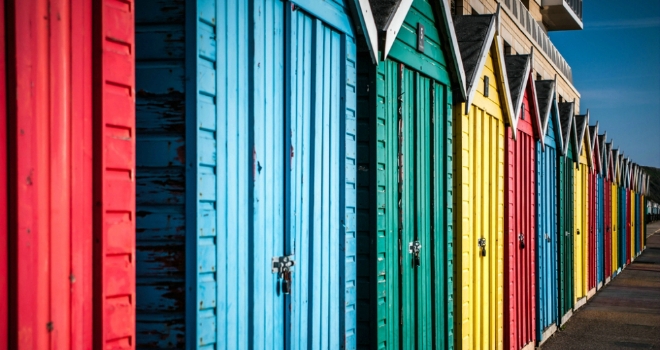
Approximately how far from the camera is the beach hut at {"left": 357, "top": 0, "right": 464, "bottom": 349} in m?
5.97

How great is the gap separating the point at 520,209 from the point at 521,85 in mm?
1776

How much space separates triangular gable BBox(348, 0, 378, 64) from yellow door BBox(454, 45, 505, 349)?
242cm

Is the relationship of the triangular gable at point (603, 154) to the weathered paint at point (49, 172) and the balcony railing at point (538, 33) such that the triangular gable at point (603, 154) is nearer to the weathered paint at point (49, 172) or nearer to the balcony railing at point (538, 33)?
the balcony railing at point (538, 33)

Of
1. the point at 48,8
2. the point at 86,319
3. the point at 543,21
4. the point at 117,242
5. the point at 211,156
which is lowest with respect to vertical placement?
the point at 86,319

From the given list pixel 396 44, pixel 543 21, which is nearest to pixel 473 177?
pixel 396 44

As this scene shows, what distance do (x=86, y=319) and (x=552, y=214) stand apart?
39.5 ft

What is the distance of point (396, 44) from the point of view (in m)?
6.43

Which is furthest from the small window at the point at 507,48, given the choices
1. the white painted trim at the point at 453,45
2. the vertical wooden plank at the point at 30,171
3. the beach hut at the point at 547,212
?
the vertical wooden plank at the point at 30,171

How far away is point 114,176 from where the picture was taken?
9.79 feet

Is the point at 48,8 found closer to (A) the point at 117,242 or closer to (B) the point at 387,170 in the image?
(A) the point at 117,242

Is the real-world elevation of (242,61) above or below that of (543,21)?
below

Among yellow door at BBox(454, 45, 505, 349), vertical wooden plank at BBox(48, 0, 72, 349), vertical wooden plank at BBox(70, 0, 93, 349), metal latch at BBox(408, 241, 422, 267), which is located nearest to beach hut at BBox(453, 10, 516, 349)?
yellow door at BBox(454, 45, 505, 349)

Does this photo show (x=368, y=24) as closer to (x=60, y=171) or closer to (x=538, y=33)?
(x=60, y=171)

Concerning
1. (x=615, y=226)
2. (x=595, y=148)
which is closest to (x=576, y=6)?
(x=615, y=226)
